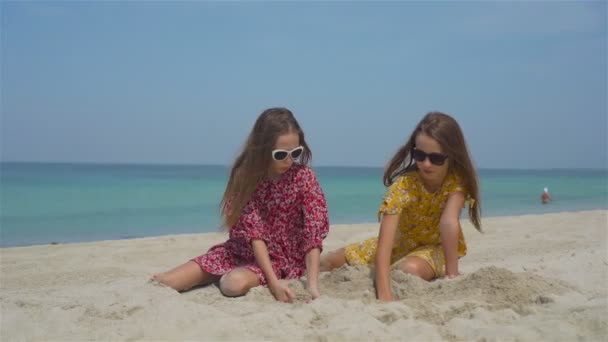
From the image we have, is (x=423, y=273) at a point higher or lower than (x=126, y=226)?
higher

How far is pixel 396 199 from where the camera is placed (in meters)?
3.54

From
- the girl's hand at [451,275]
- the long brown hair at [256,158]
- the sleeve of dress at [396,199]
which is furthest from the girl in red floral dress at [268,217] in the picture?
the girl's hand at [451,275]

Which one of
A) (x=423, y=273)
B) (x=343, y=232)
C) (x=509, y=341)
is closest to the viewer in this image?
(x=509, y=341)

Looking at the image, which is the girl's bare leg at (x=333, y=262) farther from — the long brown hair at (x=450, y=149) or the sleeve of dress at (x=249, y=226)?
the long brown hair at (x=450, y=149)

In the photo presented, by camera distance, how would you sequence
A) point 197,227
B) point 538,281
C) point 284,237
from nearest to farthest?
point 538,281 < point 284,237 < point 197,227

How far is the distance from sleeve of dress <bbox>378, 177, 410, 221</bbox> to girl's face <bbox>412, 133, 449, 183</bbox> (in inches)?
6.4

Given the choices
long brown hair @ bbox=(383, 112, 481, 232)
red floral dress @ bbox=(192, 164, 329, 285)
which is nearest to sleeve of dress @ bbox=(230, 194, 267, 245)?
red floral dress @ bbox=(192, 164, 329, 285)

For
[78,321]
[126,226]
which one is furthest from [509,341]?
[126,226]

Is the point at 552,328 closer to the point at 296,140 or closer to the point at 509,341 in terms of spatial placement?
the point at 509,341

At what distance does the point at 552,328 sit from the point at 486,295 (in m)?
0.56

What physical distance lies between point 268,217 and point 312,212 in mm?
330

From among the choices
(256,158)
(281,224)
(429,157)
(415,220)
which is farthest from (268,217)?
(429,157)

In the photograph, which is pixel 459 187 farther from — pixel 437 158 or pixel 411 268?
pixel 411 268

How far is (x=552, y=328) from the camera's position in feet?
8.00
